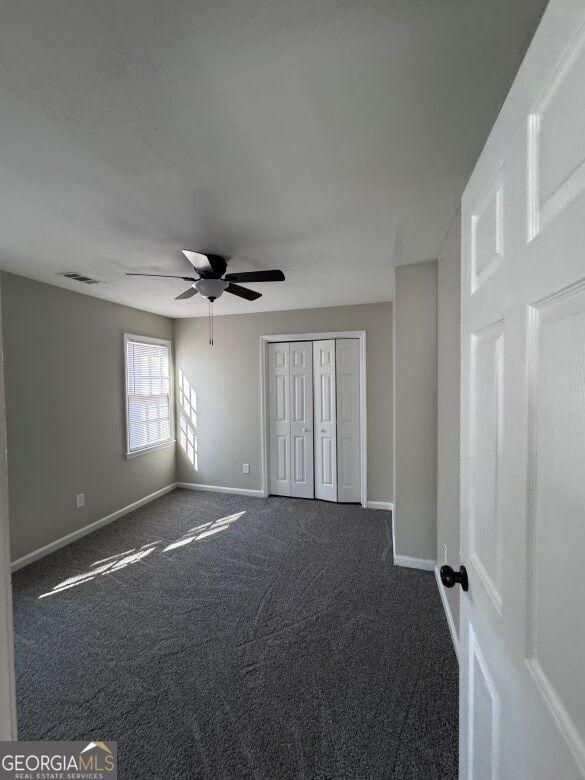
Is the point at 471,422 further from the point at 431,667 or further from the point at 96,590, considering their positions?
the point at 96,590

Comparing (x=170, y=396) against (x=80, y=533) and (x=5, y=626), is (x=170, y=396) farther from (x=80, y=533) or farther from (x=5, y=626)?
(x=5, y=626)

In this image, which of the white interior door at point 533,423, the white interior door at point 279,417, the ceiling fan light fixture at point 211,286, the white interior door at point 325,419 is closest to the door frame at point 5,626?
the white interior door at point 533,423

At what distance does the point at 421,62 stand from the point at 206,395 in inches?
172

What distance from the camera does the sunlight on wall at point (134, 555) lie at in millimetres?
2768

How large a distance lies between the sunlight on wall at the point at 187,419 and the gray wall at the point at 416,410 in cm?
313

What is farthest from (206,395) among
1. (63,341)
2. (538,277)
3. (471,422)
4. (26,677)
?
(538,277)

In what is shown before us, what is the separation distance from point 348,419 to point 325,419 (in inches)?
11.6

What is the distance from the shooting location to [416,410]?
2811mm

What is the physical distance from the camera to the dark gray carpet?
57.8 inches

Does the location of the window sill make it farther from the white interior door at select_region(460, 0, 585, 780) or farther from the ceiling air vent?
the white interior door at select_region(460, 0, 585, 780)

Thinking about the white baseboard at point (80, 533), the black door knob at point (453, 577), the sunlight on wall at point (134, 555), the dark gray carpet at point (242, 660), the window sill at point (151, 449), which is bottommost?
the sunlight on wall at point (134, 555)

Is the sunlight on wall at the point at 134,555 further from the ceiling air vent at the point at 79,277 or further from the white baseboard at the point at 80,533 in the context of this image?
the ceiling air vent at the point at 79,277

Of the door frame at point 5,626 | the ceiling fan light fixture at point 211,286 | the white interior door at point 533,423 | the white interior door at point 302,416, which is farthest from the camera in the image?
the white interior door at point 302,416

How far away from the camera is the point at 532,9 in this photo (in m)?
0.85
